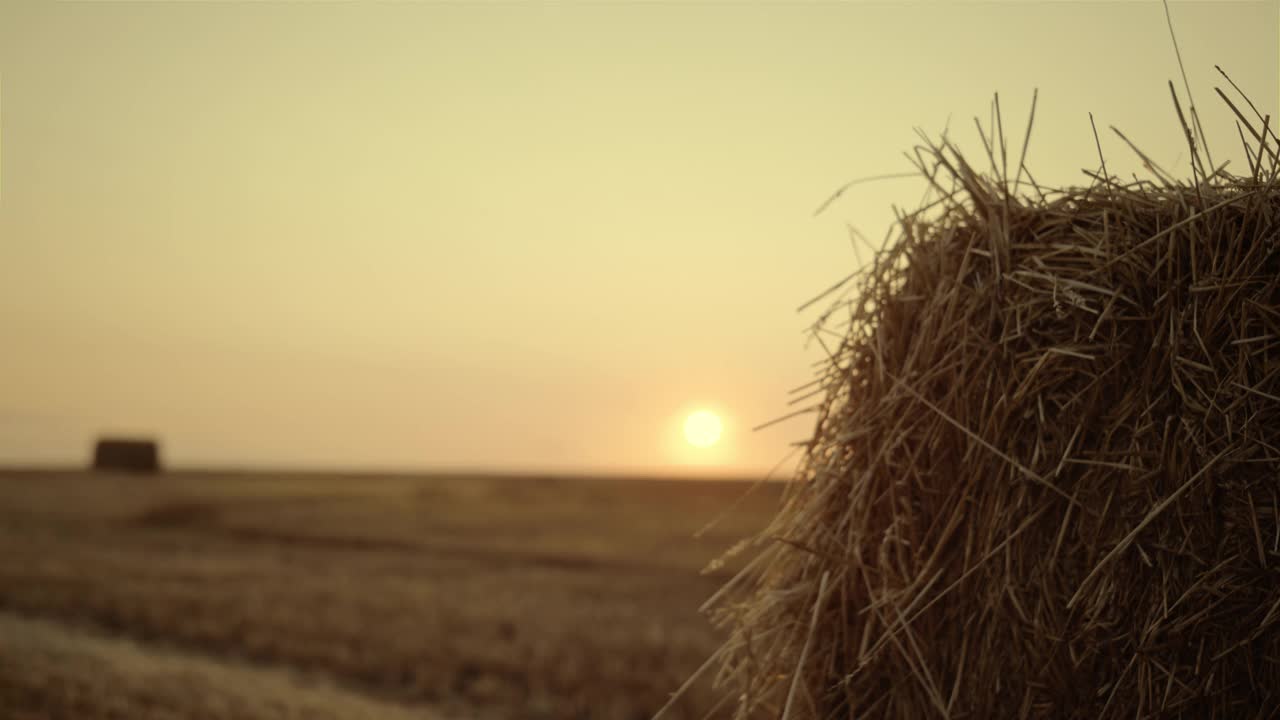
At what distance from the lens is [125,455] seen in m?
59.8

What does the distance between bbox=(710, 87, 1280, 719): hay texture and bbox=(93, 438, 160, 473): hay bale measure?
6280 cm

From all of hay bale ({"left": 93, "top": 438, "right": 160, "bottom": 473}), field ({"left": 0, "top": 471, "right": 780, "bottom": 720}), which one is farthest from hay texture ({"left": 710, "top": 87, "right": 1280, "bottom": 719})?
hay bale ({"left": 93, "top": 438, "right": 160, "bottom": 473})

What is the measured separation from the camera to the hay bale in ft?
196

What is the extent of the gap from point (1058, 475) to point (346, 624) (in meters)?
10.8

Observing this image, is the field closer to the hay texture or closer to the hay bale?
the hay texture

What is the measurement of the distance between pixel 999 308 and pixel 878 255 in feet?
1.79

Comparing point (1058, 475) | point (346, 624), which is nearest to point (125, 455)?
point (346, 624)

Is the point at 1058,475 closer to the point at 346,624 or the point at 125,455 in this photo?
the point at 346,624

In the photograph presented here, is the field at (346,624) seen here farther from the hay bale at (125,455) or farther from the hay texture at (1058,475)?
the hay bale at (125,455)

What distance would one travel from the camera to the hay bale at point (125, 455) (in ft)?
196

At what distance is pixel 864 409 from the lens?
361 cm

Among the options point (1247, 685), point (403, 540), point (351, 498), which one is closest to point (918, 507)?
point (1247, 685)

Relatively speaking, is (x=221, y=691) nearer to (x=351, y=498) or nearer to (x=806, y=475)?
(x=806, y=475)

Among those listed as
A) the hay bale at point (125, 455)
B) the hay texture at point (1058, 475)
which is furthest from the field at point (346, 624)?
the hay bale at point (125, 455)
